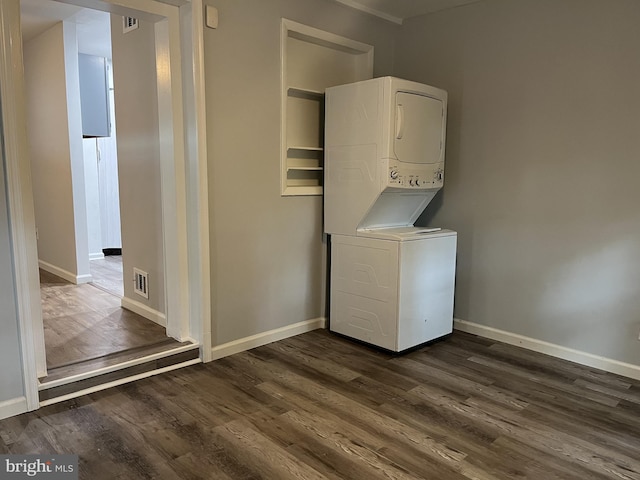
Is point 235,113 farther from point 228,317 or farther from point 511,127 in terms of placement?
point 511,127

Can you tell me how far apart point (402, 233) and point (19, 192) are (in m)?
2.09

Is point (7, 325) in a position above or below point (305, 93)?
below

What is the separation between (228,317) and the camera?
3.02 m

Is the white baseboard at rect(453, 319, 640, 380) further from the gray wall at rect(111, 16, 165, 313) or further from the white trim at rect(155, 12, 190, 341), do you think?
the gray wall at rect(111, 16, 165, 313)

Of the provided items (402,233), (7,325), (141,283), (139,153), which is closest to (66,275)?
(141,283)

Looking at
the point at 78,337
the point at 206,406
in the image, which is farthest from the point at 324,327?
the point at 78,337

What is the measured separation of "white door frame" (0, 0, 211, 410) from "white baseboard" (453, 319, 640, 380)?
1.90 meters

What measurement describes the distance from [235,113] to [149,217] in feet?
3.31

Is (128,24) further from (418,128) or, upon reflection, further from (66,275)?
(66,275)

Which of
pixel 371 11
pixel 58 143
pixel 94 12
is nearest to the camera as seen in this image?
pixel 371 11

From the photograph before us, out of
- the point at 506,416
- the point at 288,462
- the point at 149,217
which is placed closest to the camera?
the point at 288,462

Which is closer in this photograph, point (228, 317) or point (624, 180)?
point (624, 180)

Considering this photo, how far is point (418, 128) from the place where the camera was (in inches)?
122

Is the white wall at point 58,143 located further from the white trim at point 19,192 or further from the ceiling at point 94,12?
the white trim at point 19,192
